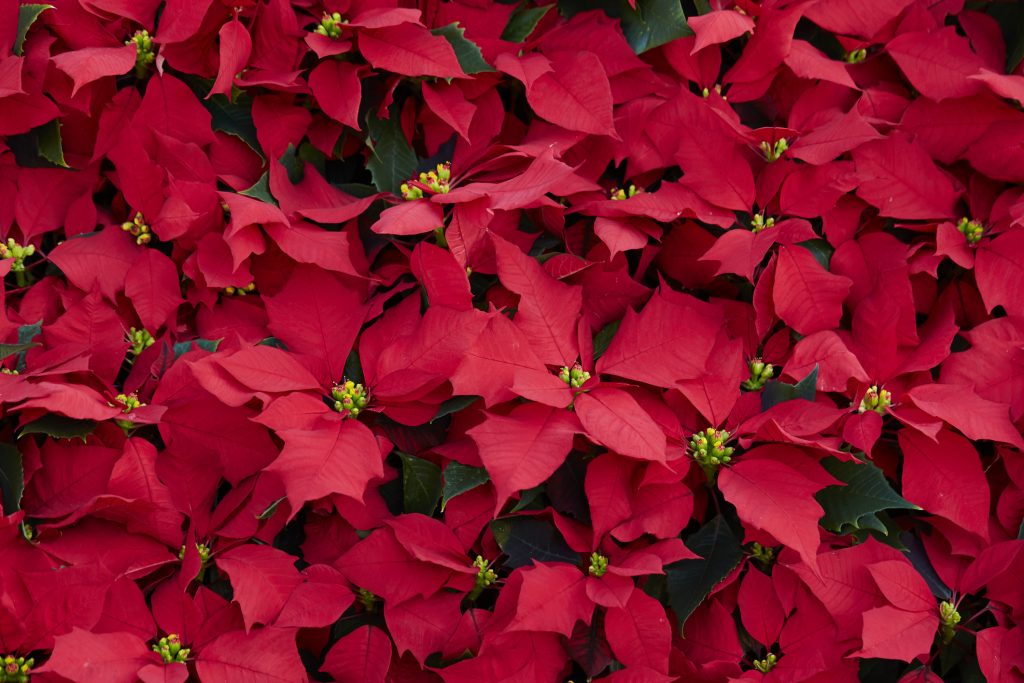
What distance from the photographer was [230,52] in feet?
3.07

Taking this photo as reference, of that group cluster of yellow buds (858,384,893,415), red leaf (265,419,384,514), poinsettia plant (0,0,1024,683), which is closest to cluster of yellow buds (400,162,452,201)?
poinsettia plant (0,0,1024,683)

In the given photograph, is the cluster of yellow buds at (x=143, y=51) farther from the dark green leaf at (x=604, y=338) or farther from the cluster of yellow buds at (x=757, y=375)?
the cluster of yellow buds at (x=757, y=375)

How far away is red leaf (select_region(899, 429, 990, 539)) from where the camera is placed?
93cm

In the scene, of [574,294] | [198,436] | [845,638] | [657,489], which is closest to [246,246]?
[198,436]

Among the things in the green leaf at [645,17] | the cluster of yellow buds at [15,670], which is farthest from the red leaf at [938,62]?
the cluster of yellow buds at [15,670]

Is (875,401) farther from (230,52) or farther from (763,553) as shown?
(230,52)

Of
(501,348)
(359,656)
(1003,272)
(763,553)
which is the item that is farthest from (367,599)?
(1003,272)

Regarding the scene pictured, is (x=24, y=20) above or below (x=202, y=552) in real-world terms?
above

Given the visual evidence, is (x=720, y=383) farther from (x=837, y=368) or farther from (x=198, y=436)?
(x=198, y=436)

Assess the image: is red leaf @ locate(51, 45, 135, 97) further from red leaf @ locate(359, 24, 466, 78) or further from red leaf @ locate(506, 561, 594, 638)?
red leaf @ locate(506, 561, 594, 638)

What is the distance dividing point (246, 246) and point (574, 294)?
305 mm

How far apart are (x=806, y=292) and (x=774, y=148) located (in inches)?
6.3

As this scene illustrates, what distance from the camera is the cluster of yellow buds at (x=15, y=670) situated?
85 centimetres

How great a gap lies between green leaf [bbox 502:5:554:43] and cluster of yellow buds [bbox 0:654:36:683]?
2.41ft
